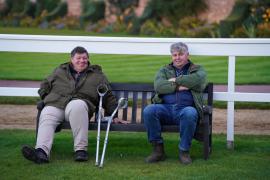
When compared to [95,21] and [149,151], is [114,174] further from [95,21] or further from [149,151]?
[95,21]

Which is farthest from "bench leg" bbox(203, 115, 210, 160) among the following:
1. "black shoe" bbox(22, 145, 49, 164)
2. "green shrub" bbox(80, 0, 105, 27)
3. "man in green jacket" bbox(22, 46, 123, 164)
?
"green shrub" bbox(80, 0, 105, 27)

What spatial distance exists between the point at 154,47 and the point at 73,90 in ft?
3.73

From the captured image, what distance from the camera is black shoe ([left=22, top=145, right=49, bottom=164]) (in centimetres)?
646

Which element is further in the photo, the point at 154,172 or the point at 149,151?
the point at 149,151

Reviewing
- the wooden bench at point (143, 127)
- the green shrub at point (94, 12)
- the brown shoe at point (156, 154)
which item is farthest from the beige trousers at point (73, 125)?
the green shrub at point (94, 12)

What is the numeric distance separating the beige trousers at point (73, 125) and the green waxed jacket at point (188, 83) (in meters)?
0.77

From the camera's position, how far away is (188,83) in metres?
6.82

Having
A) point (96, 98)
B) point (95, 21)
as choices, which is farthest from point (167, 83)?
point (95, 21)

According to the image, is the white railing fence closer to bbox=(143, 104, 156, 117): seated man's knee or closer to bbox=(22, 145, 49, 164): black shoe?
bbox=(143, 104, 156, 117): seated man's knee

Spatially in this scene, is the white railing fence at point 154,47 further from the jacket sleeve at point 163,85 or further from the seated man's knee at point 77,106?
the seated man's knee at point 77,106

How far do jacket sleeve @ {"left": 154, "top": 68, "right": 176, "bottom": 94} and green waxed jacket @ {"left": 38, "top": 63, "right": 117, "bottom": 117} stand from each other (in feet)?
1.71

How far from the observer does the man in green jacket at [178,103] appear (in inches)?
263

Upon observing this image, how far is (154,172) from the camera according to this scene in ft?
20.7

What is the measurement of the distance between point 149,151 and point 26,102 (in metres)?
4.33
